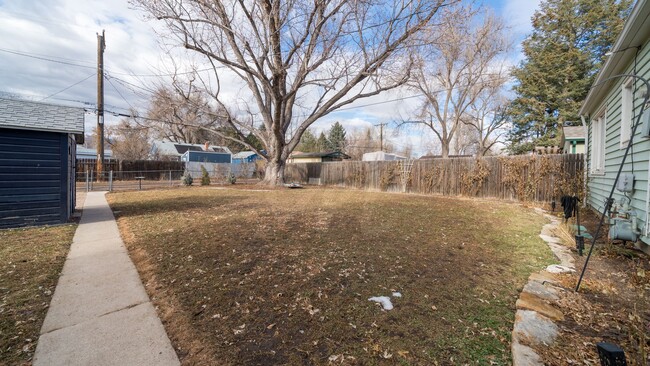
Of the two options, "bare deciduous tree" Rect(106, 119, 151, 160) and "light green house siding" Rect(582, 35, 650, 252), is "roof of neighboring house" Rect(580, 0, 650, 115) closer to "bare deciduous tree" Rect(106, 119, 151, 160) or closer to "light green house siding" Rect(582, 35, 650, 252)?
"light green house siding" Rect(582, 35, 650, 252)

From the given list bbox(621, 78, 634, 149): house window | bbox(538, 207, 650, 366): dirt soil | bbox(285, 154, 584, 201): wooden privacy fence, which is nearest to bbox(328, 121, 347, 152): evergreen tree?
bbox(285, 154, 584, 201): wooden privacy fence

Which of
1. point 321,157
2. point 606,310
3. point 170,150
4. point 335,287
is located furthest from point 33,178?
point 170,150

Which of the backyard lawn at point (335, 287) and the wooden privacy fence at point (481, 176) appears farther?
the wooden privacy fence at point (481, 176)

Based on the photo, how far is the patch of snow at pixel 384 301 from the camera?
91.6 inches

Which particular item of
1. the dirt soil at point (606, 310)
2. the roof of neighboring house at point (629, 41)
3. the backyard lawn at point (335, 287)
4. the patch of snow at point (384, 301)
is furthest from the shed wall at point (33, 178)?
the roof of neighboring house at point (629, 41)

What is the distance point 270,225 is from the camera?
5.32 meters

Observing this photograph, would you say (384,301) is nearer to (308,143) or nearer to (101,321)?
(101,321)

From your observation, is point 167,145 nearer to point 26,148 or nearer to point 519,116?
point 26,148

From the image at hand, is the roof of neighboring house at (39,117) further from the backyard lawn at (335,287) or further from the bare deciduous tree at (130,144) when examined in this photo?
the bare deciduous tree at (130,144)

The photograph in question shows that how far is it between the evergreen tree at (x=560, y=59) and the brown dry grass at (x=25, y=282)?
76.6 ft

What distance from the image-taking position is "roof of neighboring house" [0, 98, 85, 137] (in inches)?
197

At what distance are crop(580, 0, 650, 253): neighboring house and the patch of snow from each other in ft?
11.5

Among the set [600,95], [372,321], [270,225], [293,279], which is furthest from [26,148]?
[600,95]

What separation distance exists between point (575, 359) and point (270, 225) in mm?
4458
